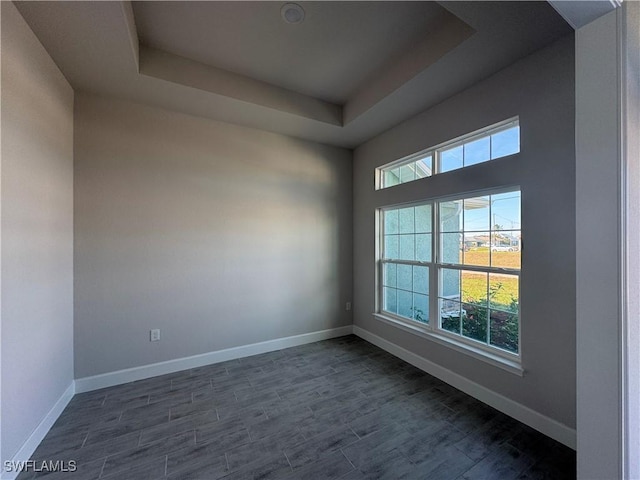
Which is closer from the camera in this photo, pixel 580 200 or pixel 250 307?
pixel 580 200

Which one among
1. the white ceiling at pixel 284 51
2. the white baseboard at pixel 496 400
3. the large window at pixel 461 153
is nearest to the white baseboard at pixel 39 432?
the white ceiling at pixel 284 51

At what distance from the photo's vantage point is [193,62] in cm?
245

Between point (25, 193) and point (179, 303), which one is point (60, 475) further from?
point (25, 193)

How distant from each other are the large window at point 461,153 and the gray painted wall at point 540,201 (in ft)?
0.29

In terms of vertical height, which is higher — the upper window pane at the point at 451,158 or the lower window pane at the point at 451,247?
the upper window pane at the point at 451,158

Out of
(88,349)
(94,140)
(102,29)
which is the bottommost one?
(88,349)

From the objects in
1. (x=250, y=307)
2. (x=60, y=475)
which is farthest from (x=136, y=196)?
(x=60, y=475)

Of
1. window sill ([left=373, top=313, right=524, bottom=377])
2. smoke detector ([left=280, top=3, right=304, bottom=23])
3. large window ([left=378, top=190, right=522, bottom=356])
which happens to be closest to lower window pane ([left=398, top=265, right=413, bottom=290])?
large window ([left=378, top=190, right=522, bottom=356])

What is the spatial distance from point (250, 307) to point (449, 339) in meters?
2.27

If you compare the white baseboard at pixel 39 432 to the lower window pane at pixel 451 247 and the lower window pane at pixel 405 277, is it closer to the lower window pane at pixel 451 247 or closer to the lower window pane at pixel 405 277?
the lower window pane at pixel 405 277

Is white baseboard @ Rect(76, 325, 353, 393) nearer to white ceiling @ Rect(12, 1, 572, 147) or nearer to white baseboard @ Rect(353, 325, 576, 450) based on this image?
white baseboard @ Rect(353, 325, 576, 450)

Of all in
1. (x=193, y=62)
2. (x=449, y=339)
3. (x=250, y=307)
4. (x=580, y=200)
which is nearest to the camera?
(x=580, y=200)

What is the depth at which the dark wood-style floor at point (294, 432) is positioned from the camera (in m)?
1.61

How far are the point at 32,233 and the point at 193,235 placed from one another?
128 centimetres
